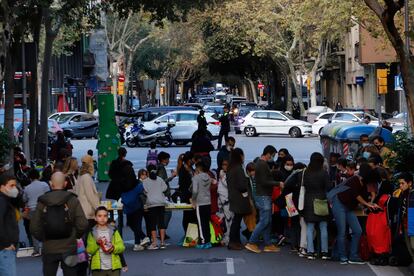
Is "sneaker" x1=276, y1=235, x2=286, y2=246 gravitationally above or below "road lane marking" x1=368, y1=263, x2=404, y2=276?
above

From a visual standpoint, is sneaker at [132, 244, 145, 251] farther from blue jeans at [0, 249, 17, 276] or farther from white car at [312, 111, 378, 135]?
white car at [312, 111, 378, 135]

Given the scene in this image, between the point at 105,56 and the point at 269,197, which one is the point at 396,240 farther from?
the point at 105,56

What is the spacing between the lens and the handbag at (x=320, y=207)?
15328 millimetres

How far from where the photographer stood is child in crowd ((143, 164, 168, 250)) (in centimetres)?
1675

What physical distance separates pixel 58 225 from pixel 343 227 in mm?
5796

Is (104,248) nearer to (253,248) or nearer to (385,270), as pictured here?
(385,270)

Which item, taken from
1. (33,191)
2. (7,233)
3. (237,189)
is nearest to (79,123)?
(237,189)

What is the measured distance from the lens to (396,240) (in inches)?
584

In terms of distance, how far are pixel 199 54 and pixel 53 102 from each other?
55.8 feet

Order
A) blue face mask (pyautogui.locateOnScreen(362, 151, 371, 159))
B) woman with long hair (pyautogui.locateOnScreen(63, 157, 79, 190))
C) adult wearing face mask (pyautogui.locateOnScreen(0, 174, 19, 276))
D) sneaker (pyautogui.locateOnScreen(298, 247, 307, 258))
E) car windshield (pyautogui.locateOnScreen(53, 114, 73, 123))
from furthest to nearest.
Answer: car windshield (pyautogui.locateOnScreen(53, 114, 73, 123))
blue face mask (pyautogui.locateOnScreen(362, 151, 371, 159))
sneaker (pyautogui.locateOnScreen(298, 247, 307, 258))
woman with long hair (pyautogui.locateOnScreen(63, 157, 79, 190))
adult wearing face mask (pyautogui.locateOnScreen(0, 174, 19, 276))

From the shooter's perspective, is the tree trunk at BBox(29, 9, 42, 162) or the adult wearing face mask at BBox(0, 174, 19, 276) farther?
the tree trunk at BBox(29, 9, 42, 162)

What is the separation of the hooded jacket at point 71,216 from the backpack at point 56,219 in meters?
0.03

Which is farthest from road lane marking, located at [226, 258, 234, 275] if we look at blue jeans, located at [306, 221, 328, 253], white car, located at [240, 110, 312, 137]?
white car, located at [240, 110, 312, 137]

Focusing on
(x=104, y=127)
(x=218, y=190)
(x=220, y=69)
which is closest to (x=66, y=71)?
(x=220, y=69)
